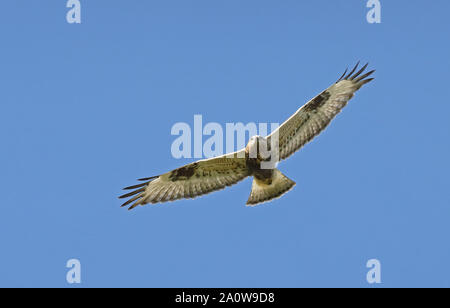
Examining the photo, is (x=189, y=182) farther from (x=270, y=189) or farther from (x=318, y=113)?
(x=318, y=113)

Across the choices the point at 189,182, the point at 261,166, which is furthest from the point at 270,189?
the point at 189,182

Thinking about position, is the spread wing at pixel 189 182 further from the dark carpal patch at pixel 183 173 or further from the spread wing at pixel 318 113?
the spread wing at pixel 318 113

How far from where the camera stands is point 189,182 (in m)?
9.26

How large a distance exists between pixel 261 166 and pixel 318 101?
140 cm

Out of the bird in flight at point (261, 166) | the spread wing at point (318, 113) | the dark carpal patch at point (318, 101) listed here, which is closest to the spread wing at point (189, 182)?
the bird in flight at point (261, 166)

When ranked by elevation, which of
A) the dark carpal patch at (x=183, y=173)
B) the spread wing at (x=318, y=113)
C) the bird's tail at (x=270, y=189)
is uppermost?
the spread wing at (x=318, y=113)

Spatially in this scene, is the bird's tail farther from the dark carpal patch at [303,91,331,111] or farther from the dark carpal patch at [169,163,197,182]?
the dark carpal patch at [303,91,331,111]

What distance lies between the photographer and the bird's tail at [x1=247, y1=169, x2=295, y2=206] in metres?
9.15

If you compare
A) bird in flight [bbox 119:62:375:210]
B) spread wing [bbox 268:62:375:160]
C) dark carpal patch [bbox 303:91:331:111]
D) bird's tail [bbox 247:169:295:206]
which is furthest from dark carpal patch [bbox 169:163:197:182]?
dark carpal patch [bbox 303:91:331:111]

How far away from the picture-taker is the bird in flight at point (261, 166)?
29.1 ft

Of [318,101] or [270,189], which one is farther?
[270,189]

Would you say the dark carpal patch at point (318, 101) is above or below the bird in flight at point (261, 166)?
above
